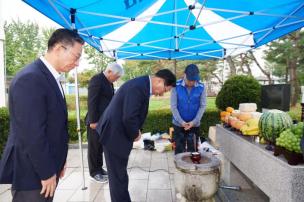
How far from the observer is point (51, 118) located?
1.71 metres

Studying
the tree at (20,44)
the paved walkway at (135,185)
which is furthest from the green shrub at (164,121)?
the tree at (20,44)

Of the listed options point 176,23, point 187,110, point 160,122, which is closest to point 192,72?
point 187,110

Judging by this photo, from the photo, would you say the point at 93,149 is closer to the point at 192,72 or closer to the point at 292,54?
the point at 192,72

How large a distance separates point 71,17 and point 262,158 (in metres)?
2.81

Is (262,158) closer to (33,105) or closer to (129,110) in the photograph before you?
(129,110)

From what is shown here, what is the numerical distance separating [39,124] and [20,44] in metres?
38.6

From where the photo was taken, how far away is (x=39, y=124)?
157cm

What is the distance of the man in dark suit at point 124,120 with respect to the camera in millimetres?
2668

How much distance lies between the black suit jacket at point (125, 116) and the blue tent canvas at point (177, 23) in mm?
1231

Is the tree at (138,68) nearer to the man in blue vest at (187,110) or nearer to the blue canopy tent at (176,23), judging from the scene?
the blue canopy tent at (176,23)

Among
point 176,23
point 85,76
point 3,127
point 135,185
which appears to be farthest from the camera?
point 85,76

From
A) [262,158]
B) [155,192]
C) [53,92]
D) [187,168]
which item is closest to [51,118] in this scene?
[53,92]

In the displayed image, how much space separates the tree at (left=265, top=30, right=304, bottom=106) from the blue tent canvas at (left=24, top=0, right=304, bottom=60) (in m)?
10.4

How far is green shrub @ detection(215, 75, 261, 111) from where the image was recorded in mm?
6953
